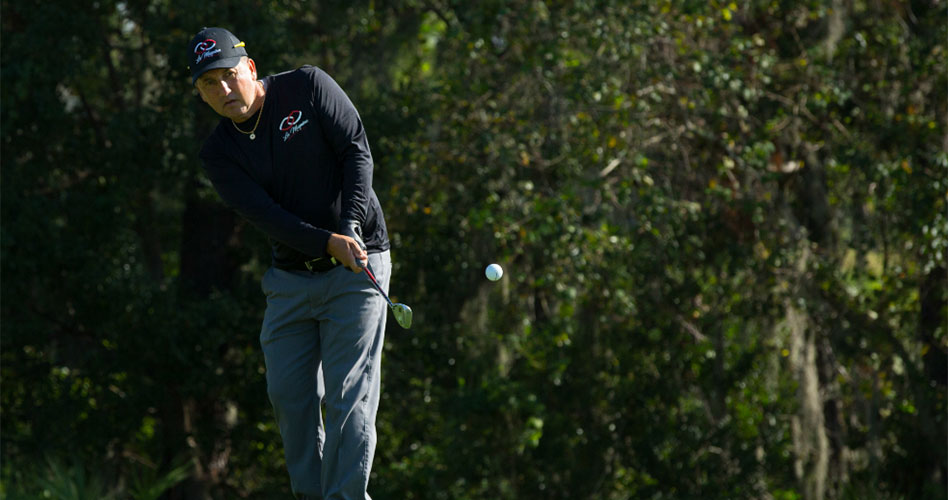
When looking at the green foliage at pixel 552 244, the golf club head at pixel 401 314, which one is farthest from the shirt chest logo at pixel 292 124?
the green foliage at pixel 552 244

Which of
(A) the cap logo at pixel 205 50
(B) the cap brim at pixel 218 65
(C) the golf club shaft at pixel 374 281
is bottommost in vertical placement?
(C) the golf club shaft at pixel 374 281

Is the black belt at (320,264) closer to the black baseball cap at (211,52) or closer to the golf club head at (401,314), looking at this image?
the golf club head at (401,314)

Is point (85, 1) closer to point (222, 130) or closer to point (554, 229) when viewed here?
point (554, 229)

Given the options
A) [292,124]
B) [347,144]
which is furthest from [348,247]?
[292,124]

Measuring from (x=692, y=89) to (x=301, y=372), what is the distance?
5.64 meters

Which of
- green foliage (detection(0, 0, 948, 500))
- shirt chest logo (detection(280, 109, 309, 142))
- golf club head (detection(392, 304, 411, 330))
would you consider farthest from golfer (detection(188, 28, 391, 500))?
green foliage (detection(0, 0, 948, 500))

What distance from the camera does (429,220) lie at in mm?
9250

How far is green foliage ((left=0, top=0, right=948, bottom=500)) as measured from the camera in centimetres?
879

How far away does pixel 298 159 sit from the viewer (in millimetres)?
3875

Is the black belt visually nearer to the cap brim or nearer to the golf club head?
the golf club head

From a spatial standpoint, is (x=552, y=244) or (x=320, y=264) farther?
(x=552, y=244)

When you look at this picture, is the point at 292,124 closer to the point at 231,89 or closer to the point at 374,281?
the point at 231,89

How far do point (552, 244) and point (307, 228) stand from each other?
474 cm

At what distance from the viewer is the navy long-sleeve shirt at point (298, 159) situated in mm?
3850
